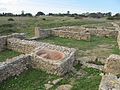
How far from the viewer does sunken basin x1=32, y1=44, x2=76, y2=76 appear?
587 inches

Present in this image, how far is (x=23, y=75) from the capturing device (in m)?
14.6

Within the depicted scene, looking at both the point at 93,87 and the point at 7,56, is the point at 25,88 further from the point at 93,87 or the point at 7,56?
the point at 7,56

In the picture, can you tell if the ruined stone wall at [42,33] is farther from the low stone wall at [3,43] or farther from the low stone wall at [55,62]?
the low stone wall at [55,62]

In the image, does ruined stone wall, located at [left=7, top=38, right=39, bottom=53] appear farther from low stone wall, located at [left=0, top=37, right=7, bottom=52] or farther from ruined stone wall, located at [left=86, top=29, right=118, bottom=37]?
ruined stone wall, located at [left=86, top=29, right=118, bottom=37]

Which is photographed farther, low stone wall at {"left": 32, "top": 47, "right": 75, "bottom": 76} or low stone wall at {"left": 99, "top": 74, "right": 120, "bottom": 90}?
low stone wall at {"left": 32, "top": 47, "right": 75, "bottom": 76}

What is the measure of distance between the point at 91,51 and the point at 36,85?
9601mm

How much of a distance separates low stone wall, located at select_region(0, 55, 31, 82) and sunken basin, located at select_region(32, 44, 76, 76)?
1.82ft

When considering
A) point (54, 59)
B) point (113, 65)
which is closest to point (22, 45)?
point (54, 59)

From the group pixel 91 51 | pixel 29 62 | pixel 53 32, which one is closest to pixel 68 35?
pixel 53 32

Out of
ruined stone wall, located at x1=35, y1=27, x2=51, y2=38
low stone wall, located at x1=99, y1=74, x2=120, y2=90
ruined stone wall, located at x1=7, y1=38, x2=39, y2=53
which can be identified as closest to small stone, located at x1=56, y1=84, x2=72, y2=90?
low stone wall, located at x1=99, y1=74, x2=120, y2=90

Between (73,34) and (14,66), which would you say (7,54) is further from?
(73,34)

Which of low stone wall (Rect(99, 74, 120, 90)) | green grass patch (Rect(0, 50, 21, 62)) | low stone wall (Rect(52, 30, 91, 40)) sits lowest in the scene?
green grass patch (Rect(0, 50, 21, 62))

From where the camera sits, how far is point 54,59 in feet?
51.8

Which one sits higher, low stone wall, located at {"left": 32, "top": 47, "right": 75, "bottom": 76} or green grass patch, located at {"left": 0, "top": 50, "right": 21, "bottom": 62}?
low stone wall, located at {"left": 32, "top": 47, "right": 75, "bottom": 76}
